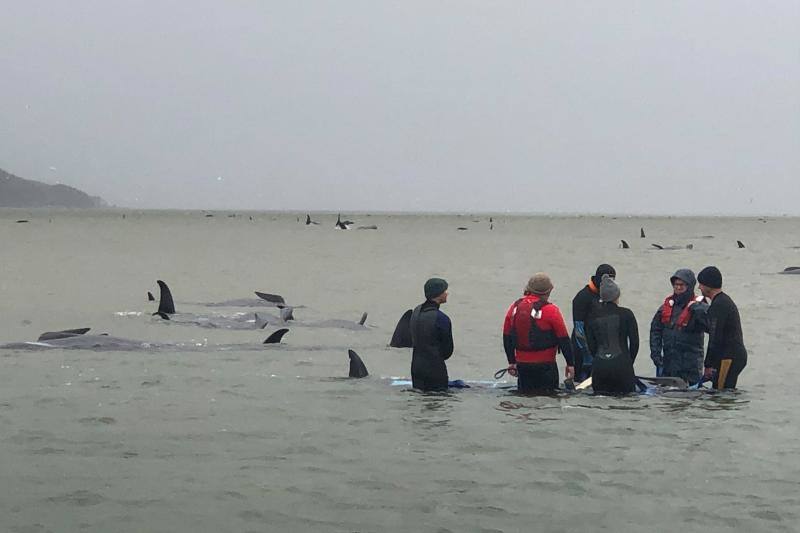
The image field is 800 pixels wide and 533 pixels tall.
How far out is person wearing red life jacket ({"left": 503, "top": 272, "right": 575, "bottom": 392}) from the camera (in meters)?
15.5

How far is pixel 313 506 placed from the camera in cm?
1081

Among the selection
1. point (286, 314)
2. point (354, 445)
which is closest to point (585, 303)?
point (354, 445)

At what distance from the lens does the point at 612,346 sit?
51.7ft

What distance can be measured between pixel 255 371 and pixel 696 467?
9.54 meters

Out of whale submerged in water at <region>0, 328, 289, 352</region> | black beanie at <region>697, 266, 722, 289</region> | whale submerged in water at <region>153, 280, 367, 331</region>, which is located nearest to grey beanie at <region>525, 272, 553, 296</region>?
black beanie at <region>697, 266, 722, 289</region>

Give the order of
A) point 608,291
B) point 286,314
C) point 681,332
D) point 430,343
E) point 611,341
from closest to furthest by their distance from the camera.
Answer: point 608,291, point 611,341, point 430,343, point 681,332, point 286,314

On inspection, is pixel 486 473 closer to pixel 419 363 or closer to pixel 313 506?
pixel 313 506

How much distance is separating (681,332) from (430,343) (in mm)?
3753

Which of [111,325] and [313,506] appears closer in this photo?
[313,506]

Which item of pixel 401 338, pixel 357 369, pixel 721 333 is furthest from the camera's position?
pixel 401 338

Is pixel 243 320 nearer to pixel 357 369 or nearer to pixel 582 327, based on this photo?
pixel 357 369

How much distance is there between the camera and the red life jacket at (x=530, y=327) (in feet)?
51.0

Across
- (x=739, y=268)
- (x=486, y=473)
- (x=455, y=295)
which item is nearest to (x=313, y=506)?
(x=486, y=473)

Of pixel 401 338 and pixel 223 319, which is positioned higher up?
pixel 401 338
